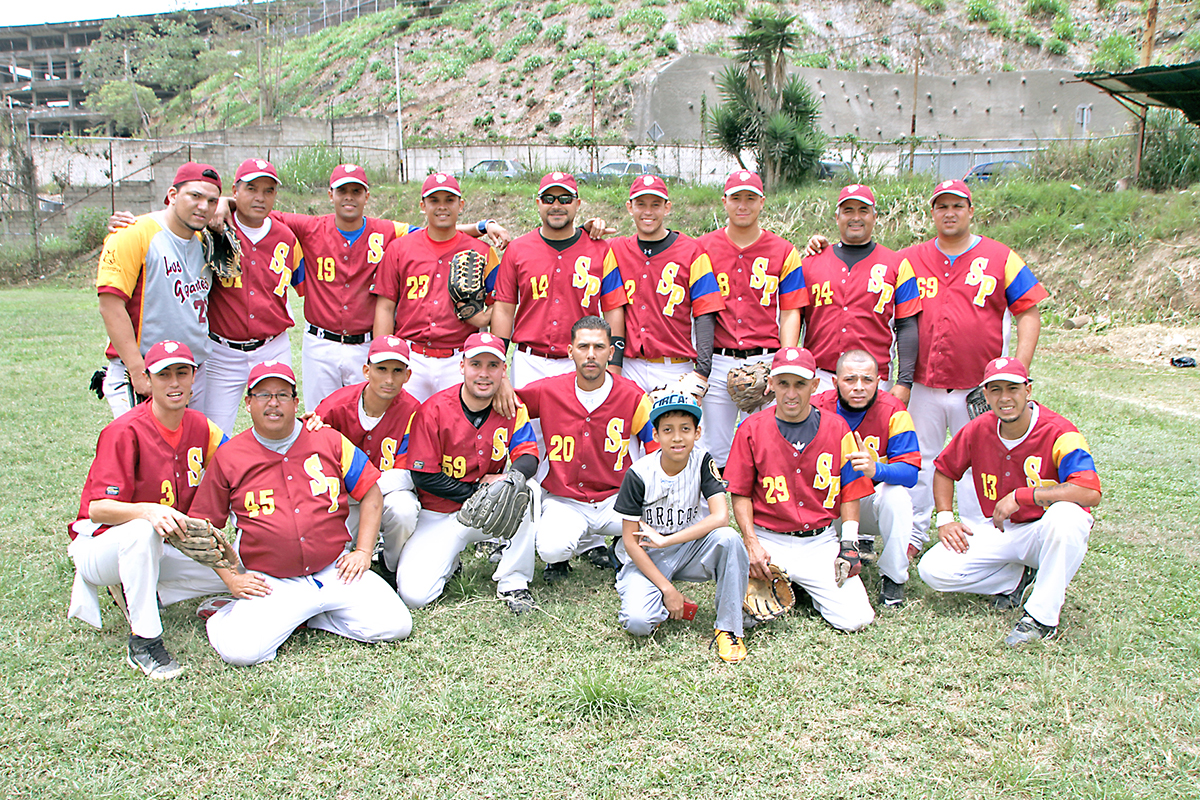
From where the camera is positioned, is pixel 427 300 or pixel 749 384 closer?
pixel 749 384

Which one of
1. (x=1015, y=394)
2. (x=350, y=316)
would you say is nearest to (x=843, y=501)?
(x=1015, y=394)

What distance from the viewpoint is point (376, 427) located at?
5027mm

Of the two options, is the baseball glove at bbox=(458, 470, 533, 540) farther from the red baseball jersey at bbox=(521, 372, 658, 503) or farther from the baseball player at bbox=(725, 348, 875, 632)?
the baseball player at bbox=(725, 348, 875, 632)

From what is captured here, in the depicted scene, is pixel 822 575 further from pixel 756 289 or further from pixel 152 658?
pixel 152 658

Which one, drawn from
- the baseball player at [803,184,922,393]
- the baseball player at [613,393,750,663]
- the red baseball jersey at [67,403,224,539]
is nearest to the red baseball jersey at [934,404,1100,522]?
the baseball player at [803,184,922,393]

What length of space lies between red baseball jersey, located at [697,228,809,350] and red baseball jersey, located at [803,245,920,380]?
0.14 m

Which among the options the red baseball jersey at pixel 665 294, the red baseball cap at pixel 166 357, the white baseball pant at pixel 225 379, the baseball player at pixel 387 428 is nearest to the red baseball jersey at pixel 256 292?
the white baseball pant at pixel 225 379

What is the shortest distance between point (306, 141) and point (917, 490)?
33410mm

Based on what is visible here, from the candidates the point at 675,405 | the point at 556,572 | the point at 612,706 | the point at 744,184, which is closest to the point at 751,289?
the point at 744,184

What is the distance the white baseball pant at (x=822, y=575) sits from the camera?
4.39m

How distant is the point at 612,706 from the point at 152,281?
3428 millimetres

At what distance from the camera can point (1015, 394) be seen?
4.39 m

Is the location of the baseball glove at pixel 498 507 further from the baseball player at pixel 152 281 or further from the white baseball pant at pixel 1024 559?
the white baseball pant at pixel 1024 559

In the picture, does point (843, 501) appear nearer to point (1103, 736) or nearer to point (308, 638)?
point (1103, 736)
